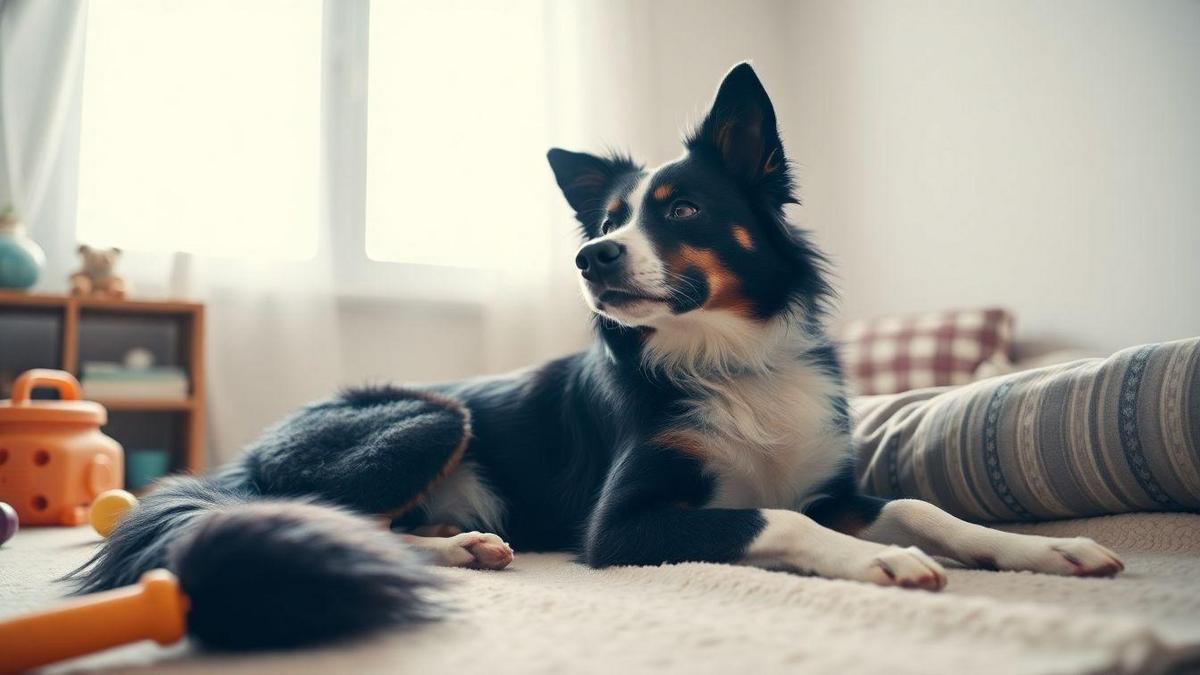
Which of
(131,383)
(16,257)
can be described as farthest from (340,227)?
(16,257)

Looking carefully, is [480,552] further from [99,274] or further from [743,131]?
[99,274]

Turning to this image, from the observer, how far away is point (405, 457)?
64.1 inches

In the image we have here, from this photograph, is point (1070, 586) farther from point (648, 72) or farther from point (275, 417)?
point (648, 72)

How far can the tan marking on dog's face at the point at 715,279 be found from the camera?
1.59 m

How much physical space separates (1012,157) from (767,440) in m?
2.82

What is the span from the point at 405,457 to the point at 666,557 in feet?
1.97

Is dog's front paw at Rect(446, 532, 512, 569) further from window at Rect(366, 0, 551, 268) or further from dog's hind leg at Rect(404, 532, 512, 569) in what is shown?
window at Rect(366, 0, 551, 268)

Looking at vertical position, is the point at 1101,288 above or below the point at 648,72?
below

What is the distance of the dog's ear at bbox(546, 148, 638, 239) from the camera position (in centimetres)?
191

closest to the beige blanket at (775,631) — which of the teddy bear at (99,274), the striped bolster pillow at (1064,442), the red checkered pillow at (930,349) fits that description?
the striped bolster pillow at (1064,442)

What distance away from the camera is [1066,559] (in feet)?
3.60

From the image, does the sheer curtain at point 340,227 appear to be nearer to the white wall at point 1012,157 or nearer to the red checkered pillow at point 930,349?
the white wall at point 1012,157

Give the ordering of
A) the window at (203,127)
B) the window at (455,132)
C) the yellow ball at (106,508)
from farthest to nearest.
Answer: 1. the window at (455,132)
2. the window at (203,127)
3. the yellow ball at (106,508)

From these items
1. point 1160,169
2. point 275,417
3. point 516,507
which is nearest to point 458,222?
point 275,417
